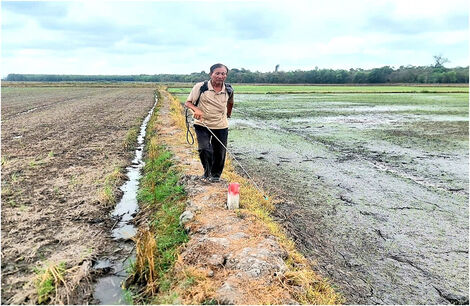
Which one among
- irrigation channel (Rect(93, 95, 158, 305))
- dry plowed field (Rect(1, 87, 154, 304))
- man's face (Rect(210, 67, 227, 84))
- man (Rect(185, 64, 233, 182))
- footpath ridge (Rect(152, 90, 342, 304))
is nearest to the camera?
footpath ridge (Rect(152, 90, 342, 304))

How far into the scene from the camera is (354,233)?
18.1 feet

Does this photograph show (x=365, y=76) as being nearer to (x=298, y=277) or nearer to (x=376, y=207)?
(x=376, y=207)

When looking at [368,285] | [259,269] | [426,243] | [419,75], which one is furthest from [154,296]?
[419,75]

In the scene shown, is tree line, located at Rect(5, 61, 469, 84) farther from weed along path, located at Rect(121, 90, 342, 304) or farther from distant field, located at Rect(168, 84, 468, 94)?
weed along path, located at Rect(121, 90, 342, 304)

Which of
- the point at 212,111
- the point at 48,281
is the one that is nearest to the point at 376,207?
the point at 212,111

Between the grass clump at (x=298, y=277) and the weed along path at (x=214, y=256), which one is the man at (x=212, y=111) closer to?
the weed along path at (x=214, y=256)

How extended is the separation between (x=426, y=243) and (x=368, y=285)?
5.37 ft

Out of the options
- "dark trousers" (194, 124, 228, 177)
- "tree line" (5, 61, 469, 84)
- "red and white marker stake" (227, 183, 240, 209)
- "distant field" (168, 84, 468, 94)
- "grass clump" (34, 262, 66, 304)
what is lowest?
"grass clump" (34, 262, 66, 304)

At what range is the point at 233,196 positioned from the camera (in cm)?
545

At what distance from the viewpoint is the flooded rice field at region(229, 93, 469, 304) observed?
4.33 m

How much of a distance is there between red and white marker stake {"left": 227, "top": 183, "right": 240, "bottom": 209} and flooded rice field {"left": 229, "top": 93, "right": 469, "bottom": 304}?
89 centimetres

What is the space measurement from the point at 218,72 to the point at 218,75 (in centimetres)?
5

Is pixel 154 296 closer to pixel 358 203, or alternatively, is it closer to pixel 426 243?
pixel 426 243

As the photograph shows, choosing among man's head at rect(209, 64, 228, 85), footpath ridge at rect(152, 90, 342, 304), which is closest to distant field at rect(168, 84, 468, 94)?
man's head at rect(209, 64, 228, 85)
